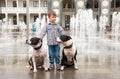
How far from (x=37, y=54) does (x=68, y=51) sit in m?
0.96

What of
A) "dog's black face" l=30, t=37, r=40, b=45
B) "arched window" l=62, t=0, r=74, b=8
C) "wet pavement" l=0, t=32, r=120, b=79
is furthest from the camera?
"arched window" l=62, t=0, r=74, b=8

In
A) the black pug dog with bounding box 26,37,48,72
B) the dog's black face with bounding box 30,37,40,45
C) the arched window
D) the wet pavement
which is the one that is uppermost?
the arched window

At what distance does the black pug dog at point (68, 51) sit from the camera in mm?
9495

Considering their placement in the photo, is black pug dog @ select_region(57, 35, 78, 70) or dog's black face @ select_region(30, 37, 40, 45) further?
black pug dog @ select_region(57, 35, 78, 70)

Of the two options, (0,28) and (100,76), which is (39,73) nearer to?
(100,76)

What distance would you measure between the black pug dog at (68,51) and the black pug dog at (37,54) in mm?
572

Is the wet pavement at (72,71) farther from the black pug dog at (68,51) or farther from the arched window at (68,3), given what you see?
the arched window at (68,3)

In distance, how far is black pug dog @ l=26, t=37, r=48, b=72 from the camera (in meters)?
9.29

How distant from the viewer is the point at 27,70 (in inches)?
390

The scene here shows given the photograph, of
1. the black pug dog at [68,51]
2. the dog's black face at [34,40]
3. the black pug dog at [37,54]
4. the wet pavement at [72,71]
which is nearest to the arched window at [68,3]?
the wet pavement at [72,71]

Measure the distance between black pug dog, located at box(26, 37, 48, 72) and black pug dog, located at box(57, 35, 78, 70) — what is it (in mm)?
572

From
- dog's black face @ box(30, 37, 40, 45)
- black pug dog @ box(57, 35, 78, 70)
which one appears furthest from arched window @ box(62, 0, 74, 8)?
dog's black face @ box(30, 37, 40, 45)

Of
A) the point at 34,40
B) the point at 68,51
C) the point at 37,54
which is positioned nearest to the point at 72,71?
the point at 68,51

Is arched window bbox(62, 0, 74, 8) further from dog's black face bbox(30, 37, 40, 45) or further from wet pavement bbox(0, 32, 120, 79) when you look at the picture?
dog's black face bbox(30, 37, 40, 45)
